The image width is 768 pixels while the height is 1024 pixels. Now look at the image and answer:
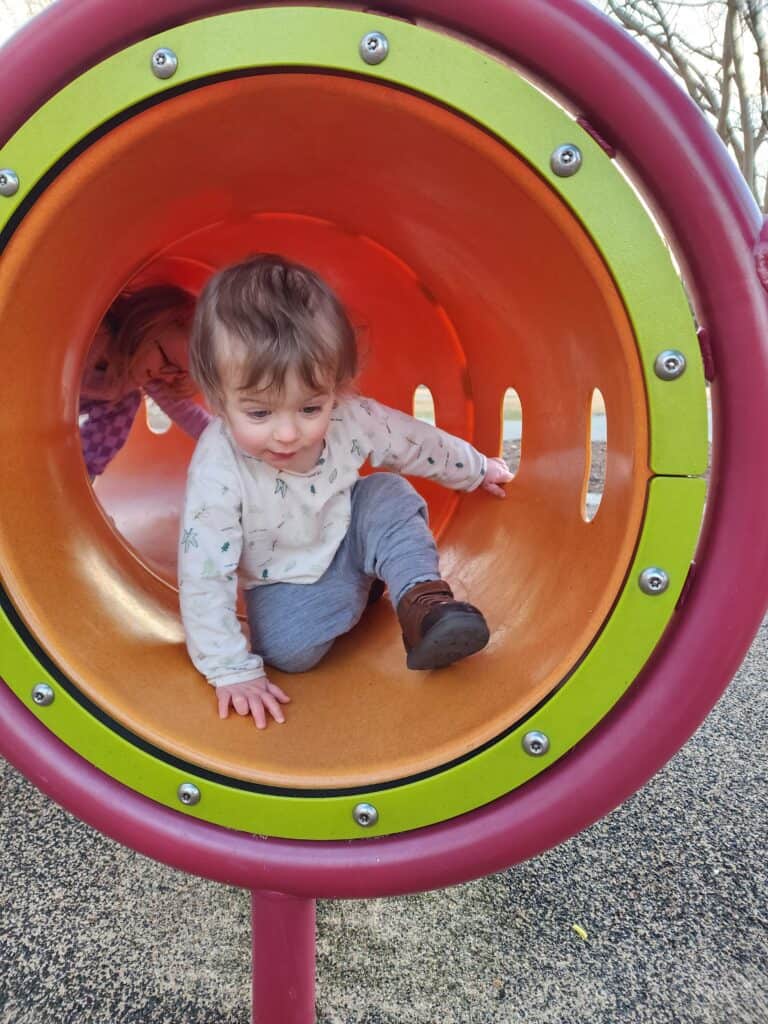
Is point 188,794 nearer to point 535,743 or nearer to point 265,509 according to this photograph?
point 535,743

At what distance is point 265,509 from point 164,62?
659mm

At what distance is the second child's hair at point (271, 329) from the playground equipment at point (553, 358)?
0.48ft

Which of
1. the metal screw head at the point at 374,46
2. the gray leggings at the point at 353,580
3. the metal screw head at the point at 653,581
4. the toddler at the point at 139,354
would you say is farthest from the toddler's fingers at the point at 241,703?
the toddler at the point at 139,354

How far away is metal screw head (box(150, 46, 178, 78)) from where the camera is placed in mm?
795

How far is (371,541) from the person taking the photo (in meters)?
1.35

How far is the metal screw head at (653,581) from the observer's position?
817mm

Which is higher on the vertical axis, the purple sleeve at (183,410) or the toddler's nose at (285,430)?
the toddler's nose at (285,430)

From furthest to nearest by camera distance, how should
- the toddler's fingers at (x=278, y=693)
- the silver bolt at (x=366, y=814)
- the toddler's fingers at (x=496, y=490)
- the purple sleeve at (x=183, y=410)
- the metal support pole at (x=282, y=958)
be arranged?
the purple sleeve at (x=183, y=410) < the toddler's fingers at (x=496, y=490) < the toddler's fingers at (x=278, y=693) < the metal support pole at (x=282, y=958) < the silver bolt at (x=366, y=814)

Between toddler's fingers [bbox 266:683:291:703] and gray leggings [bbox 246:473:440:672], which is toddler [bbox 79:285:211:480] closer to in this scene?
gray leggings [bbox 246:473:440:672]

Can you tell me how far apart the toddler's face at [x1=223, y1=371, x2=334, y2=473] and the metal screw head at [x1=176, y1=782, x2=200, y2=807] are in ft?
1.51

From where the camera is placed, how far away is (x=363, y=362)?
1.46 meters

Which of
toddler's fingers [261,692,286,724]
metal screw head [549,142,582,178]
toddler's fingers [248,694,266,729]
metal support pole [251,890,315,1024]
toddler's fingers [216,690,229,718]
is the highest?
metal screw head [549,142,582,178]

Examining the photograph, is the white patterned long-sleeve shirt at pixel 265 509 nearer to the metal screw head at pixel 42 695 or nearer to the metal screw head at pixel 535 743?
the metal screw head at pixel 42 695

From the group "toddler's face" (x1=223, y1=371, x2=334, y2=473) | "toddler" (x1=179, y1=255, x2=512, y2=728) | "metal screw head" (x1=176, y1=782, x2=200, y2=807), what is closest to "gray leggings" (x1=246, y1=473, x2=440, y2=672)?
"toddler" (x1=179, y1=255, x2=512, y2=728)
